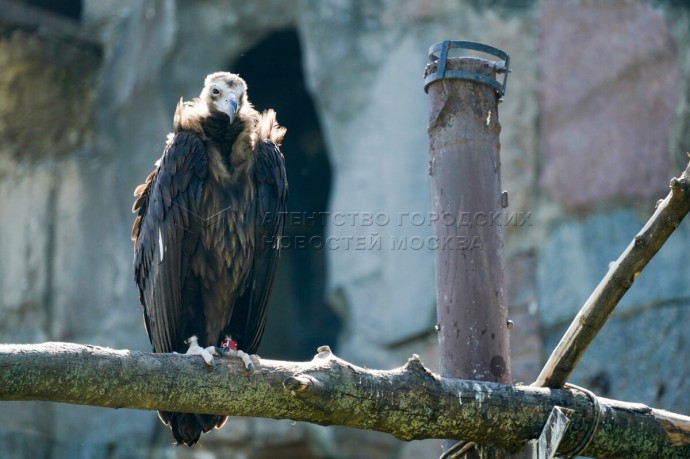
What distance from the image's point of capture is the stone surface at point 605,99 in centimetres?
721

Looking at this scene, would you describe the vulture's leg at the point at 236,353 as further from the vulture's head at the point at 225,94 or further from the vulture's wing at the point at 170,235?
the vulture's head at the point at 225,94

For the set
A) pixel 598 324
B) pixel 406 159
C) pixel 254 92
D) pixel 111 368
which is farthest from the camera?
pixel 254 92

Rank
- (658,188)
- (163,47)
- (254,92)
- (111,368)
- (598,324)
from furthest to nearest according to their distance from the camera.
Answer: (254,92) → (163,47) → (658,188) → (598,324) → (111,368)

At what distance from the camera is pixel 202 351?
3.90 meters

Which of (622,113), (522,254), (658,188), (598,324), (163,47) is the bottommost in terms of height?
(598,324)

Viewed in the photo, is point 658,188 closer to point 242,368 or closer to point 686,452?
point 686,452

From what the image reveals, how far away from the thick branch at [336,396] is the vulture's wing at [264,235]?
1704mm

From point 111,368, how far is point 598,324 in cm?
170

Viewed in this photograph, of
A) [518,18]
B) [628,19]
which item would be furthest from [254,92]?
[628,19]

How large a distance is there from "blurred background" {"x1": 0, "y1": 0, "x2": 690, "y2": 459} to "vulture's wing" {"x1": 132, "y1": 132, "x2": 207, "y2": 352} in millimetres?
2554

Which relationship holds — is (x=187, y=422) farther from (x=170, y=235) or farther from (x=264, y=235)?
(x=264, y=235)

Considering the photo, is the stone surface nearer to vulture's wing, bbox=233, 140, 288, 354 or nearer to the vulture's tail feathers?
vulture's wing, bbox=233, 140, 288, 354

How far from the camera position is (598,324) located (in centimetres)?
397

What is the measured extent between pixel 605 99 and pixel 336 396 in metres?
4.32
